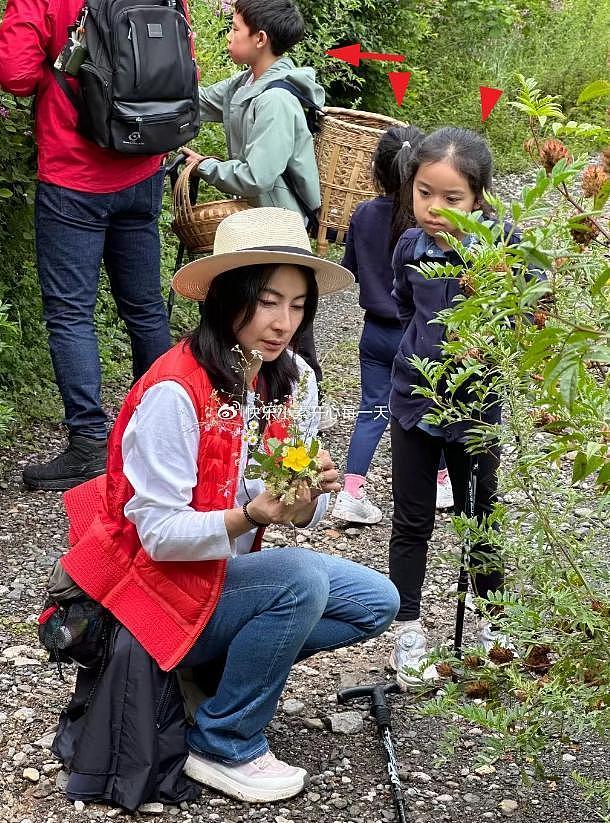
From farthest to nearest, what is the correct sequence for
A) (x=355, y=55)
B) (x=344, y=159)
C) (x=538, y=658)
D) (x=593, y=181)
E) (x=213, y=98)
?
(x=355, y=55), (x=344, y=159), (x=213, y=98), (x=538, y=658), (x=593, y=181)

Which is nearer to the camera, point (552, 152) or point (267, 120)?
point (552, 152)

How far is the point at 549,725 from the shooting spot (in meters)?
2.36

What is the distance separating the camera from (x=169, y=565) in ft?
8.71

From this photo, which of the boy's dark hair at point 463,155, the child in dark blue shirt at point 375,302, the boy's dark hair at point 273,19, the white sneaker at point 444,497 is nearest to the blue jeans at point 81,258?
the boy's dark hair at point 273,19

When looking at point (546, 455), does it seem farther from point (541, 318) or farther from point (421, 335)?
point (421, 335)

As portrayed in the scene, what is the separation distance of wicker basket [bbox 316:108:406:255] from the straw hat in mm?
3338

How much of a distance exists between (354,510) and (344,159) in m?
2.36

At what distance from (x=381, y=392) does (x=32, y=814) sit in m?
2.41

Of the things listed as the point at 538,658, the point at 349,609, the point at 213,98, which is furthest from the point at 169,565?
the point at 213,98

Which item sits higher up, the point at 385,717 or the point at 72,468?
the point at 385,717

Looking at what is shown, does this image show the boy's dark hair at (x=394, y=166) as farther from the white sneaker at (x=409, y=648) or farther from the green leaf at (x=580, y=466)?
the green leaf at (x=580, y=466)

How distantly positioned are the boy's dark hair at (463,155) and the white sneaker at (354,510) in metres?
1.53

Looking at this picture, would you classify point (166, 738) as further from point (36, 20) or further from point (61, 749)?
point (36, 20)

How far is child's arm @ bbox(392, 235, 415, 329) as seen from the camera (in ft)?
11.4
